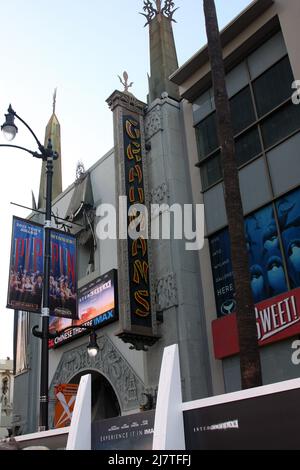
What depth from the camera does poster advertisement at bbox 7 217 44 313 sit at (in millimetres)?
12203

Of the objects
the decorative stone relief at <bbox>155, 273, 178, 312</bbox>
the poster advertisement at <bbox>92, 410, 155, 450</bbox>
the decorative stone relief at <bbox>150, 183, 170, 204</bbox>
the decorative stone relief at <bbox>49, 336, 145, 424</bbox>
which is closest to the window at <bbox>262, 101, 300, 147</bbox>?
the decorative stone relief at <bbox>150, 183, 170, 204</bbox>

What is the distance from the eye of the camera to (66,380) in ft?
66.1

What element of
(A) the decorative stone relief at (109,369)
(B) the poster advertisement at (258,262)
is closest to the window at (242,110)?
(B) the poster advertisement at (258,262)

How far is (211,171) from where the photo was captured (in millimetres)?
16703

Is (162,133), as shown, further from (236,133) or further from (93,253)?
(93,253)

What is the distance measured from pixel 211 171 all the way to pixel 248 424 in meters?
12.9

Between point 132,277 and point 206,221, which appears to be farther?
point 206,221

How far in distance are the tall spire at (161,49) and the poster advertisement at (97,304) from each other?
7445 mm

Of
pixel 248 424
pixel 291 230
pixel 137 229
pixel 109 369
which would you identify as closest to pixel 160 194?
pixel 137 229

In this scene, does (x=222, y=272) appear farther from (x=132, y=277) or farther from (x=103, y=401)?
(x=103, y=401)

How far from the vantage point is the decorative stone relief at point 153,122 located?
59.6ft

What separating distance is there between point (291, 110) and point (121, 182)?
600cm

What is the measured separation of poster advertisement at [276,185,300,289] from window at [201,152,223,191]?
115 inches

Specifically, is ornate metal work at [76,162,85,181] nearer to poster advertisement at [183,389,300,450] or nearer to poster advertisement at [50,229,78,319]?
poster advertisement at [50,229,78,319]
